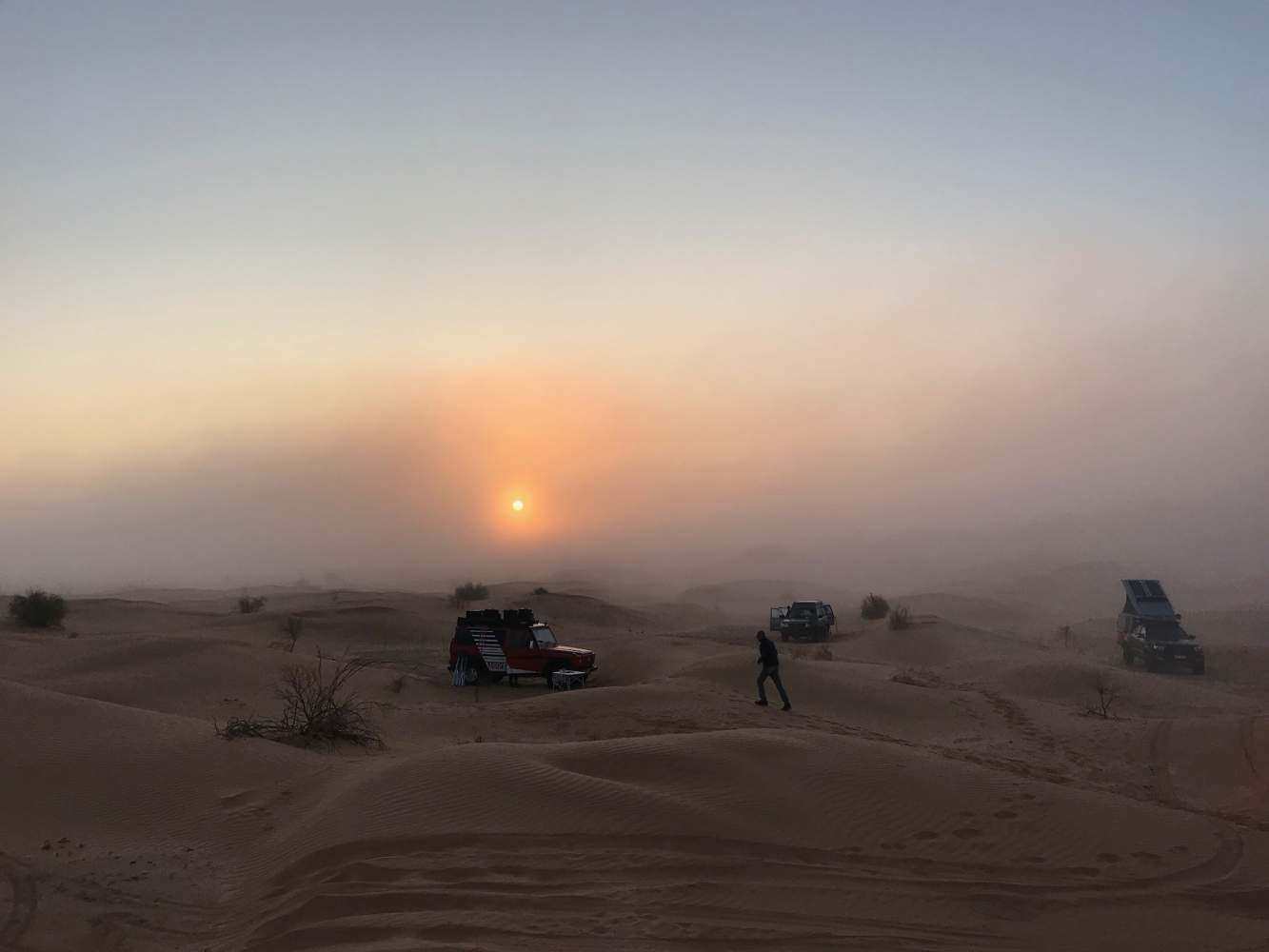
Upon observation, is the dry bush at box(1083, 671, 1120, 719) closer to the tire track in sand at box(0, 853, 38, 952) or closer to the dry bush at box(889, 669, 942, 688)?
the dry bush at box(889, 669, 942, 688)

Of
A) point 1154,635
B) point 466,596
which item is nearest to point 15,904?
point 1154,635

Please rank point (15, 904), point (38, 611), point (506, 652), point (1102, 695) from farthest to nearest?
point (38, 611) → point (506, 652) → point (1102, 695) → point (15, 904)

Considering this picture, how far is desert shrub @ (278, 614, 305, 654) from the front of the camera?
100ft

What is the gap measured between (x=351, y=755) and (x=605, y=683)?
13.7 m

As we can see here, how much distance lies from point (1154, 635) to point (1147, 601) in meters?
2.04

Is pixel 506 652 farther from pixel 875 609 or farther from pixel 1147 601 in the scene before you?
pixel 875 609

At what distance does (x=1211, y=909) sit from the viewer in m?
8.28

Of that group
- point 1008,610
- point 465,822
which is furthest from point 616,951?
point 1008,610

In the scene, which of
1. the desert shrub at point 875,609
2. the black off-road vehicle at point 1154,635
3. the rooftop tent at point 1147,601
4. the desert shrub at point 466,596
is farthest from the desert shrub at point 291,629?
the rooftop tent at point 1147,601

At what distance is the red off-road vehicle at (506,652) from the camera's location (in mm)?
23938

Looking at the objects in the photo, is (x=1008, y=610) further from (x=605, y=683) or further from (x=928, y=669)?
(x=605, y=683)

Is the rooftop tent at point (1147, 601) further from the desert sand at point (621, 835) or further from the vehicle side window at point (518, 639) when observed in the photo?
the vehicle side window at point (518, 639)

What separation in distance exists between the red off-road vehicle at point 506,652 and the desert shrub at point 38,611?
1904cm

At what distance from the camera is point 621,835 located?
9305 millimetres
